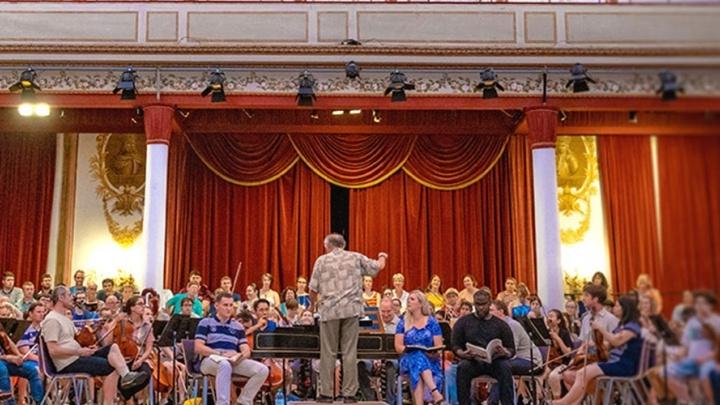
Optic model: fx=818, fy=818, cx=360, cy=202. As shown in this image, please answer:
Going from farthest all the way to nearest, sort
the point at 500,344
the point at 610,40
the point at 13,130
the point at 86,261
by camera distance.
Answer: the point at 86,261
the point at 13,130
the point at 610,40
the point at 500,344

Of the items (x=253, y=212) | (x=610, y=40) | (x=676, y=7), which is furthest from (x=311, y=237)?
(x=676, y=7)

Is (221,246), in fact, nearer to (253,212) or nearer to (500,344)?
(253,212)

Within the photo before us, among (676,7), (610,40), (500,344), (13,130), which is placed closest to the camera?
(676,7)

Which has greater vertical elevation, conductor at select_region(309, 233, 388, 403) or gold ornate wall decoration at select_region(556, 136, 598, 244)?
gold ornate wall decoration at select_region(556, 136, 598, 244)

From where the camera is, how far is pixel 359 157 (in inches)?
542

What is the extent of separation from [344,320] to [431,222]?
6.71m

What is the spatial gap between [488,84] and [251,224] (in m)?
5.06

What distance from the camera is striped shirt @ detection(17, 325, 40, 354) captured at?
27.9 feet

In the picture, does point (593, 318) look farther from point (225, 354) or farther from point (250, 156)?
point (250, 156)

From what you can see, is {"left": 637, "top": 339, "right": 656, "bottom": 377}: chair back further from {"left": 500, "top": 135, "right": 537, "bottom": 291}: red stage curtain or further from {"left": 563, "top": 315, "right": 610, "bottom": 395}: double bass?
{"left": 500, "top": 135, "right": 537, "bottom": 291}: red stage curtain

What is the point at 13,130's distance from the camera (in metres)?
12.9

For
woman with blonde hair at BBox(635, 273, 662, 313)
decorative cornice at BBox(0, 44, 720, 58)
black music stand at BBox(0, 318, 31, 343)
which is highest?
decorative cornice at BBox(0, 44, 720, 58)

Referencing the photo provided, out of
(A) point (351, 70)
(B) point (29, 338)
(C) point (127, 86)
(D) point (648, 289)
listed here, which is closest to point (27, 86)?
(C) point (127, 86)

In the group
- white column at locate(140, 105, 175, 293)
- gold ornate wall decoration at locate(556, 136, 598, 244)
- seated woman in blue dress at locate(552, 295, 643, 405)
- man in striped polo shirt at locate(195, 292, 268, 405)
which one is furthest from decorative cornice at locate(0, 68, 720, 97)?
seated woman in blue dress at locate(552, 295, 643, 405)
